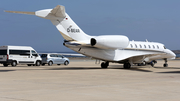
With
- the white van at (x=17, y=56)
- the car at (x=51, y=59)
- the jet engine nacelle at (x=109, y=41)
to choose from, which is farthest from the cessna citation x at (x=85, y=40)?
the car at (x=51, y=59)

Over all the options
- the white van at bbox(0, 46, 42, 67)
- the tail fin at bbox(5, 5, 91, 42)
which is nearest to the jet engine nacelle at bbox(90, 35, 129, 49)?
the tail fin at bbox(5, 5, 91, 42)

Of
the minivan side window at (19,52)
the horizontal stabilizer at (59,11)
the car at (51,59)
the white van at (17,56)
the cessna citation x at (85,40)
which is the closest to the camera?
the horizontal stabilizer at (59,11)

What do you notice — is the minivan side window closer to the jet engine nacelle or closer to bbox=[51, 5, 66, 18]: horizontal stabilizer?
bbox=[51, 5, 66, 18]: horizontal stabilizer

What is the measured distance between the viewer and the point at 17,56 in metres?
31.4

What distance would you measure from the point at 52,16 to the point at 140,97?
1468cm

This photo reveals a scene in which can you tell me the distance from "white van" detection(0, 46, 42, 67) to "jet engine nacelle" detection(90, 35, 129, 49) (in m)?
12.9

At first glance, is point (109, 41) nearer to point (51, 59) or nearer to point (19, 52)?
point (19, 52)

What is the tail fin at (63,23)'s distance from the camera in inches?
830

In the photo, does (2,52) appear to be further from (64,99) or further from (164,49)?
(64,99)

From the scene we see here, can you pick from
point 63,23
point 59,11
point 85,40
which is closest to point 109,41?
point 85,40

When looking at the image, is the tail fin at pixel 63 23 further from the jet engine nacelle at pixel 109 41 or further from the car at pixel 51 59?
the car at pixel 51 59

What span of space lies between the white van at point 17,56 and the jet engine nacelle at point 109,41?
12869mm

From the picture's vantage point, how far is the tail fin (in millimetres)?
21094

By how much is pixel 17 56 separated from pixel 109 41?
541 inches
